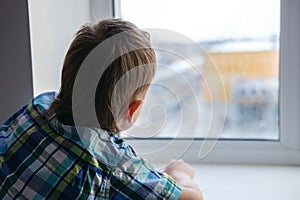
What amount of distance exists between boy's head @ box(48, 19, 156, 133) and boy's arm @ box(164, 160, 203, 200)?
6.1 inches

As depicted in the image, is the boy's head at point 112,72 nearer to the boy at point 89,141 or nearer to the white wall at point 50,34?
the boy at point 89,141

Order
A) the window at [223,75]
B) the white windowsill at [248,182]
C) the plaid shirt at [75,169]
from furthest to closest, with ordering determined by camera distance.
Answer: the window at [223,75] → the white windowsill at [248,182] → the plaid shirt at [75,169]

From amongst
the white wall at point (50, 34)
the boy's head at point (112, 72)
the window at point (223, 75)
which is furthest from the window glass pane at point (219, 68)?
the boy's head at point (112, 72)

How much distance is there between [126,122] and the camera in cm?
82

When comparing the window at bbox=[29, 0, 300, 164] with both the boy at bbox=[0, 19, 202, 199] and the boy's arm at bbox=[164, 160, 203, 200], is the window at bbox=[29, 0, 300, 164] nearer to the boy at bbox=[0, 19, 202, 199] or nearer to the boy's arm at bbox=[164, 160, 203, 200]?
the boy's arm at bbox=[164, 160, 203, 200]

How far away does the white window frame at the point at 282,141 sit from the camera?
107 cm

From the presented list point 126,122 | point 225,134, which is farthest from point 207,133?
point 126,122

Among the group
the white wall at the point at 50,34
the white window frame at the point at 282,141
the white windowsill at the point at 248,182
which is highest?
the white wall at the point at 50,34

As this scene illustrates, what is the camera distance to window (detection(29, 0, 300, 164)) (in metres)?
1.08

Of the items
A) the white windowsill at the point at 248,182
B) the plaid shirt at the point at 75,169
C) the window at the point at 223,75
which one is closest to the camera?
the plaid shirt at the point at 75,169

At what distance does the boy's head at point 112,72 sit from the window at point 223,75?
262 mm

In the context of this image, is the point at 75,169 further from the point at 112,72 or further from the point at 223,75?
the point at 223,75

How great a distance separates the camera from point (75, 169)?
0.71 metres

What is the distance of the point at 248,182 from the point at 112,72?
1.55 ft
